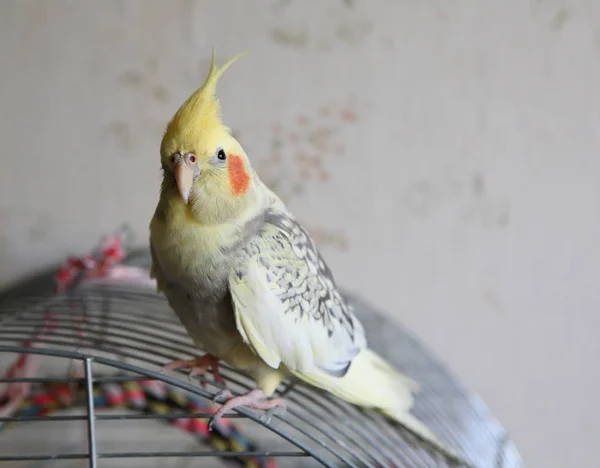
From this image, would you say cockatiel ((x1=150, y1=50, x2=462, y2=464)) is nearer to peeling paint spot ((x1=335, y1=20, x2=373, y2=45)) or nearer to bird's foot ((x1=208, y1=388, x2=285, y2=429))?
bird's foot ((x1=208, y1=388, x2=285, y2=429))

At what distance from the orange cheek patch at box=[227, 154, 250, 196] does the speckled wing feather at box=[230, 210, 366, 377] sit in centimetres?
5

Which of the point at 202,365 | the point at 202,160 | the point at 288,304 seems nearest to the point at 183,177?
the point at 202,160

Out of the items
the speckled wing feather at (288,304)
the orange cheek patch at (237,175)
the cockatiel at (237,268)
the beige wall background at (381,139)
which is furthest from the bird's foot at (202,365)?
the beige wall background at (381,139)

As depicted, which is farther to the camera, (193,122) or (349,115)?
(349,115)

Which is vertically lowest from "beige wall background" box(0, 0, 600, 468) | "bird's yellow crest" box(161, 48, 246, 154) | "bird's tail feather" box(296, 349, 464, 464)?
"bird's tail feather" box(296, 349, 464, 464)

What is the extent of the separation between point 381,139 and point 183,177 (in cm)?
58

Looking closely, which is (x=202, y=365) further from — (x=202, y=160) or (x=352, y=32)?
(x=352, y=32)

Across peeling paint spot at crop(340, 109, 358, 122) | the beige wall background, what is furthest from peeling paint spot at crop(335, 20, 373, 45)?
peeling paint spot at crop(340, 109, 358, 122)

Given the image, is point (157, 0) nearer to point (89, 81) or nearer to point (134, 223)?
point (89, 81)

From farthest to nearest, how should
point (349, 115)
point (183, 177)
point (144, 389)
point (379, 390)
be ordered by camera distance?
point (349, 115) → point (144, 389) → point (379, 390) → point (183, 177)

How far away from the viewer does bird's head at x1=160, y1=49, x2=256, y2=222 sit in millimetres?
545

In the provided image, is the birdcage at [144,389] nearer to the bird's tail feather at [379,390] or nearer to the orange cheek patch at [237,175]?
the bird's tail feather at [379,390]

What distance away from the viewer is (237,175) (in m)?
0.59

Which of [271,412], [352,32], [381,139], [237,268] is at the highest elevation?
[352,32]
